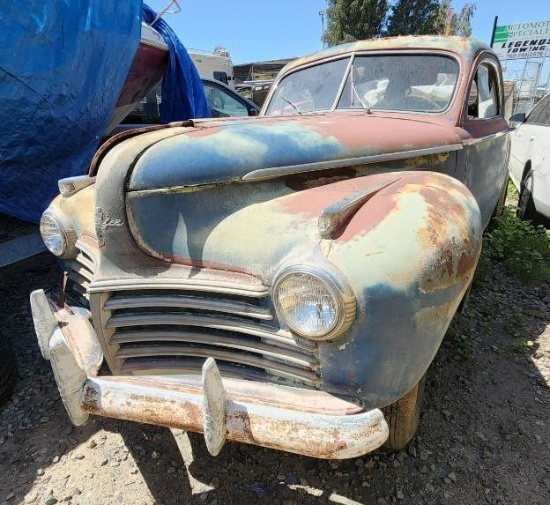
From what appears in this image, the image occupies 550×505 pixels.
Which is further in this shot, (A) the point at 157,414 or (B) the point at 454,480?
(B) the point at 454,480

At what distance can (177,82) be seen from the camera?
522cm

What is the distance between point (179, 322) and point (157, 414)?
34cm

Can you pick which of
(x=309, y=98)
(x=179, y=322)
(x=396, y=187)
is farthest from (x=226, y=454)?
(x=309, y=98)

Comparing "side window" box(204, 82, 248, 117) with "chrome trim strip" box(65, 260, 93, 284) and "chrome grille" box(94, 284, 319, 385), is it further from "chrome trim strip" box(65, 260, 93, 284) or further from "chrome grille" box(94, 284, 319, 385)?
"chrome grille" box(94, 284, 319, 385)

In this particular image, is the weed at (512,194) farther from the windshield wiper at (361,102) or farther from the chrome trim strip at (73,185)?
the chrome trim strip at (73,185)

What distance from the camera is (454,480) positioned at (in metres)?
1.94

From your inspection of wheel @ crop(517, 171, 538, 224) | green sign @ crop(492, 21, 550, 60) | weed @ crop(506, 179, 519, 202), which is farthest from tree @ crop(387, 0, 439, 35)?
wheel @ crop(517, 171, 538, 224)

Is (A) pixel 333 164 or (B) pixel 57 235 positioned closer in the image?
(A) pixel 333 164

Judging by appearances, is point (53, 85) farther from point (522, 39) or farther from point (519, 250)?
point (522, 39)

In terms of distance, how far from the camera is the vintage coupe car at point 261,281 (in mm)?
1405

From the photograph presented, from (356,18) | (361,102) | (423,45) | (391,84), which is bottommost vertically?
(361,102)

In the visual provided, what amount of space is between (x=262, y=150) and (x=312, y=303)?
0.77 meters

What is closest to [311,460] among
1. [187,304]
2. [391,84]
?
[187,304]

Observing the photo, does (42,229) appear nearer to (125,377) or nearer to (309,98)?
(125,377)
